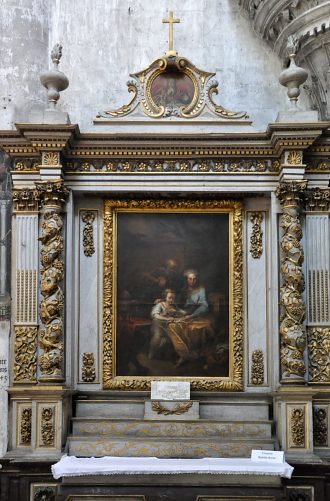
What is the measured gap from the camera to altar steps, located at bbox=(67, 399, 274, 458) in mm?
9375

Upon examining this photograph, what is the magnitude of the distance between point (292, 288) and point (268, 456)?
75.2 inches

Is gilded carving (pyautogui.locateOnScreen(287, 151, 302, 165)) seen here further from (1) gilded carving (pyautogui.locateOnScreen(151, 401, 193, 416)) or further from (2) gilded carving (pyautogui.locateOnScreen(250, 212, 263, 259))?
(1) gilded carving (pyautogui.locateOnScreen(151, 401, 193, 416))

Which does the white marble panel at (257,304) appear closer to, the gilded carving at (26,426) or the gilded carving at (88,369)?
the gilded carving at (88,369)

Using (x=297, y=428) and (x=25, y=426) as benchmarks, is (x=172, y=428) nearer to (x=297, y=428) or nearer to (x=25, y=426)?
(x=297, y=428)

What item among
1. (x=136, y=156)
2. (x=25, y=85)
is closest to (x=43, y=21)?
(x=25, y=85)

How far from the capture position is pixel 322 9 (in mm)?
10125

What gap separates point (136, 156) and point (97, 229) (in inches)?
40.5

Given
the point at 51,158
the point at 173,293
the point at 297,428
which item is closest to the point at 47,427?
the point at 173,293

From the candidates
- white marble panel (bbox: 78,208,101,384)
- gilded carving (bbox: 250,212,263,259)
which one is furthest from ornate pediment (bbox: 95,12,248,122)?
white marble panel (bbox: 78,208,101,384)

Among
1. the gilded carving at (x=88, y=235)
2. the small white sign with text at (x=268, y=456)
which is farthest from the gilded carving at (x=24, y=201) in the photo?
the small white sign with text at (x=268, y=456)

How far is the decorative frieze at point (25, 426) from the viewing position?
9.55m

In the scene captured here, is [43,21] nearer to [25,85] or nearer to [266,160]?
[25,85]

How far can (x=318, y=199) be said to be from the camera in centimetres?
990

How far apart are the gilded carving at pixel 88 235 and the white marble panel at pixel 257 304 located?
193 centimetres
